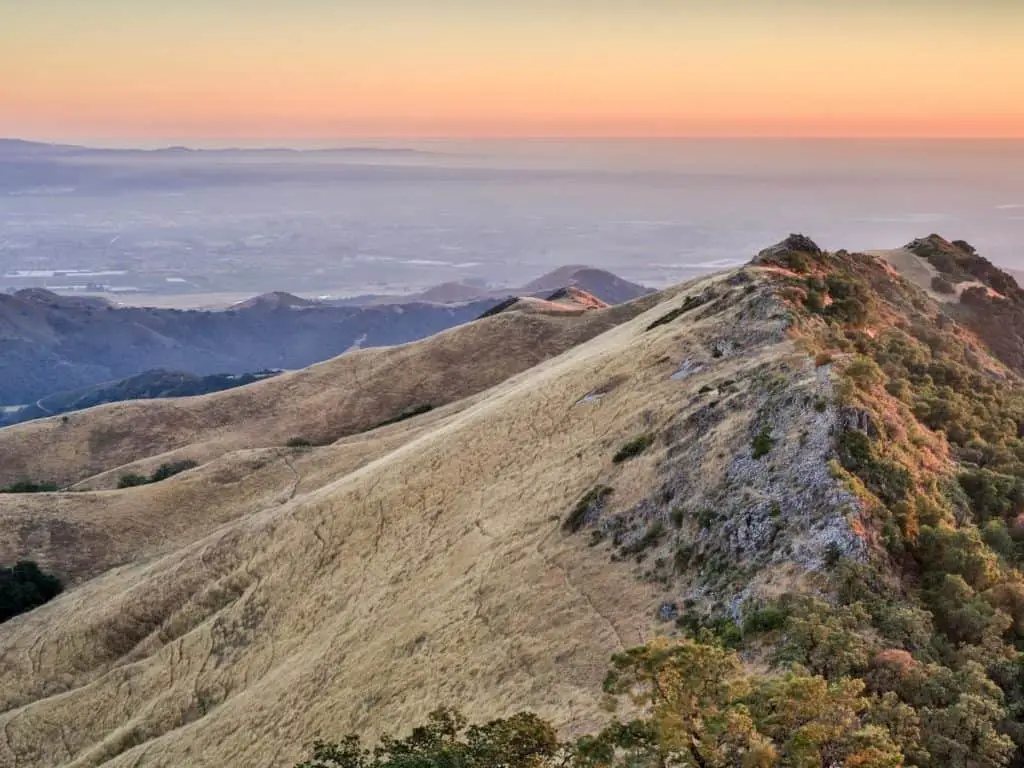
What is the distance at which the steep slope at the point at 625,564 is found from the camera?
81.1ft

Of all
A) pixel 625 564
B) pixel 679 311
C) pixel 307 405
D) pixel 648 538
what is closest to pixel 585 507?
pixel 648 538

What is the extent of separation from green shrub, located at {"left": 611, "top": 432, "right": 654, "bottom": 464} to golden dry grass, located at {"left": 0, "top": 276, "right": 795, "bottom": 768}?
0.60 m

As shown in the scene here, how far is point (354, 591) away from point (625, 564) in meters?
17.2

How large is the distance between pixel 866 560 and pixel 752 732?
34.5 ft

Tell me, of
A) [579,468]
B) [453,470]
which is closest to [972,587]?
[579,468]

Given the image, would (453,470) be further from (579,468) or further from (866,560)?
(866,560)

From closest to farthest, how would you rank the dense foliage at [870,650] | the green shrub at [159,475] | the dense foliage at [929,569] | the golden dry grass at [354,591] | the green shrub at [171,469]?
the dense foliage at [870,650]
the dense foliage at [929,569]
the golden dry grass at [354,591]
the green shrub at [159,475]
the green shrub at [171,469]

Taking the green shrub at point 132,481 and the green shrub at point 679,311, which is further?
the green shrub at point 132,481

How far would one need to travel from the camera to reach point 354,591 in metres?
43.9

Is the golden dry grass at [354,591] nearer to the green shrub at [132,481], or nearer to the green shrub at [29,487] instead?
the green shrub at [132,481]

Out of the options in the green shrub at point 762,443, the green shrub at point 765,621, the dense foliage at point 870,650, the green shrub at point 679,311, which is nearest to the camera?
the dense foliage at point 870,650

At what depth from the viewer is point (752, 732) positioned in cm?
1705

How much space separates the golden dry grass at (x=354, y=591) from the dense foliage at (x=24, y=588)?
8.48 feet

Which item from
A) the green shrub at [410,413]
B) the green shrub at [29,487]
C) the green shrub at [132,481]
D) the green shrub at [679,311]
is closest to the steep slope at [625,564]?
the green shrub at [679,311]
